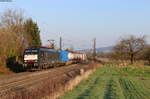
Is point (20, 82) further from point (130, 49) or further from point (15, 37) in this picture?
point (130, 49)

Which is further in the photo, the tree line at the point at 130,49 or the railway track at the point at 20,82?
the tree line at the point at 130,49

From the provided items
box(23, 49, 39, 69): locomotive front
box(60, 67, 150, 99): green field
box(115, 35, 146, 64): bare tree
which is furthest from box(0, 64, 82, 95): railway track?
box(115, 35, 146, 64): bare tree

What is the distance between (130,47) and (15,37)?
47297 mm

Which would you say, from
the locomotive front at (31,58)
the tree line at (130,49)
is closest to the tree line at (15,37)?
the locomotive front at (31,58)

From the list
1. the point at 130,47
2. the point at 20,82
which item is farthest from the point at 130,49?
the point at 20,82

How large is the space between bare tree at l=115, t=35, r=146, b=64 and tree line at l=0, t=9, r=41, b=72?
88.3 ft

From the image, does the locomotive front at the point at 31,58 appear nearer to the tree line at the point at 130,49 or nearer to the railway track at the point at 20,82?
the railway track at the point at 20,82

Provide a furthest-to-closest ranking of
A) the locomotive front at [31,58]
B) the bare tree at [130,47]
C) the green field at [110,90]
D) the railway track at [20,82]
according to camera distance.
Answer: the bare tree at [130,47], the locomotive front at [31,58], the railway track at [20,82], the green field at [110,90]

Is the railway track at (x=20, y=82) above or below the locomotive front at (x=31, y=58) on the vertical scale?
below

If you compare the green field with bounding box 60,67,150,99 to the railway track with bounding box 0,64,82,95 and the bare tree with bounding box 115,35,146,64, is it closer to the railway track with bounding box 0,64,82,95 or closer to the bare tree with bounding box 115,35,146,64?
the railway track with bounding box 0,64,82,95

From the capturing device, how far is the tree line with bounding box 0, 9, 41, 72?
3840cm

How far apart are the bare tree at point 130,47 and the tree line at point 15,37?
88.3 ft

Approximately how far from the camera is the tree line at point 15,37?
126 ft

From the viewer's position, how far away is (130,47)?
8319 cm
